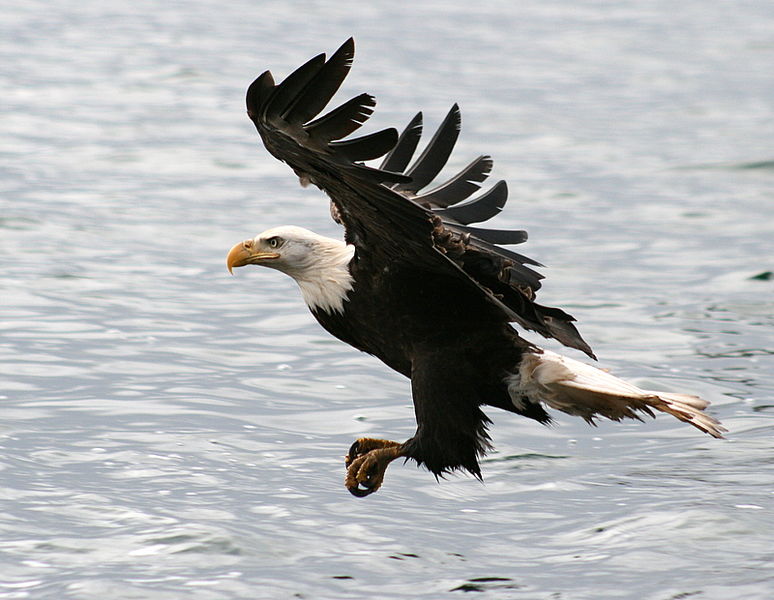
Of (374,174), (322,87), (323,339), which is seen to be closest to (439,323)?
(374,174)

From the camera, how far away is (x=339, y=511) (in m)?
5.84

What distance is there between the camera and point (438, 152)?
18.5 feet

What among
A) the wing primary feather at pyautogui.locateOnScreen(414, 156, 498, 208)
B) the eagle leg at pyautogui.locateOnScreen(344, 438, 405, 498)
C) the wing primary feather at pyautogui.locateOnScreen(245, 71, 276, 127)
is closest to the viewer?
the wing primary feather at pyautogui.locateOnScreen(245, 71, 276, 127)

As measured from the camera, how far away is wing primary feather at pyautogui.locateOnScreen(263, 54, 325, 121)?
430cm

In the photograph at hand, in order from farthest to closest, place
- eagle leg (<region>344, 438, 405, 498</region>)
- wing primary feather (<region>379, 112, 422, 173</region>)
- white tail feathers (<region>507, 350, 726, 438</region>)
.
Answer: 1. wing primary feather (<region>379, 112, 422, 173</region>)
2. eagle leg (<region>344, 438, 405, 498</region>)
3. white tail feathers (<region>507, 350, 726, 438</region>)

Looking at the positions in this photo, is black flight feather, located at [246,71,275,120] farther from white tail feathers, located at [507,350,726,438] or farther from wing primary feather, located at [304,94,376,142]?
white tail feathers, located at [507,350,726,438]

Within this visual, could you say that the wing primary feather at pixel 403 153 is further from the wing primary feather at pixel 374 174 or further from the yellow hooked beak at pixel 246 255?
the wing primary feather at pixel 374 174

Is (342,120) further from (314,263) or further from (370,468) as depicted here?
(370,468)

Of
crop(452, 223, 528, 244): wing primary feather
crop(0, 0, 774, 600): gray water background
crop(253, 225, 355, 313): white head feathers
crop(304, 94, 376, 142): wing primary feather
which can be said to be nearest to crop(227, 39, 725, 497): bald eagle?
crop(253, 225, 355, 313): white head feathers

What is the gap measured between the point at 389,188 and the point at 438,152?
2.19 feet

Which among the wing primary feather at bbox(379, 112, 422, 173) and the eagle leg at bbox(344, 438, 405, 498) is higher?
the wing primary feather at bbox(379, 112, 422, 173)

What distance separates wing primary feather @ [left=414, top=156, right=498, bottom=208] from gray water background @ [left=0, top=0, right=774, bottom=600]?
1.18 meters

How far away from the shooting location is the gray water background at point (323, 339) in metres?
5.33

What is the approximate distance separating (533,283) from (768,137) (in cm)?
942
